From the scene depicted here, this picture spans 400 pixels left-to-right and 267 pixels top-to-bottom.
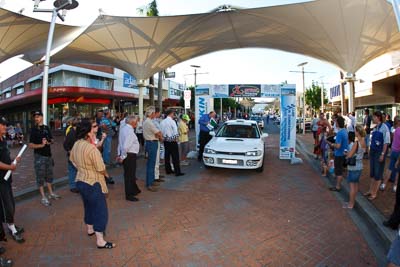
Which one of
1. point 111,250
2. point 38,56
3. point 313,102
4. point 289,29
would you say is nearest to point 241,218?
point 111,250

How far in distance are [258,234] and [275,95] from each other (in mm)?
14181

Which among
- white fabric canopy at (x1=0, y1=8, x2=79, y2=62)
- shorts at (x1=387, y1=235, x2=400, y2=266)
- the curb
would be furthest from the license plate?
white fabric canopy at (x1=0, y1=8, x2=79, y2=62)

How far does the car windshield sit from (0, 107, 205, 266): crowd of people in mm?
1413

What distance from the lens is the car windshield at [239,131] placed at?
32.7ft

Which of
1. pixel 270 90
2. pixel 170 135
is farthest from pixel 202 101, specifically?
pixel 270 90

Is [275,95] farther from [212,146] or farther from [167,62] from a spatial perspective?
[212,146]

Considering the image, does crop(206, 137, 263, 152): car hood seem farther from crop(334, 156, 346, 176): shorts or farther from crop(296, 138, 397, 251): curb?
crop(296, 138, 397, 251): curb

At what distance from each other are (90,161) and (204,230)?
2094mm

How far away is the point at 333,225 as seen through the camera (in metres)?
4.99

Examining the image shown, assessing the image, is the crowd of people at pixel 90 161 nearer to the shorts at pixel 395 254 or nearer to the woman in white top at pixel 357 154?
the shorts at pixel 395 254

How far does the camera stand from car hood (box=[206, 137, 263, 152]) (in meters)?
8.53

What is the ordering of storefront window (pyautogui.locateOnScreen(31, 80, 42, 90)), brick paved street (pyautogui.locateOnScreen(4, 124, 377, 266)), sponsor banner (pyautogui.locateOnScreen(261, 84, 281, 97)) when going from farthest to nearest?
1. storefront window (pyautogui.locateOnScreen(31, 80, 42, 90))
2. sponsor banner (pyautogui.locateOnScreen(261, 84, 281, 97))
3. brick paved street (pyautogui.locateOnScreen(4, 124, 377, 266))

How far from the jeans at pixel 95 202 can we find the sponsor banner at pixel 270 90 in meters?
15.1

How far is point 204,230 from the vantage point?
4.73 m
